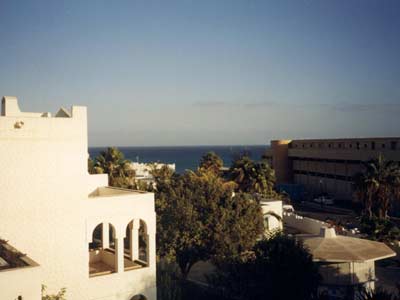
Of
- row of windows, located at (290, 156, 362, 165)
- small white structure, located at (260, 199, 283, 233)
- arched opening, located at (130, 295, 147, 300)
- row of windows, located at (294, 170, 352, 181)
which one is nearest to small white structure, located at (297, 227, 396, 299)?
arched opening, located at (130, 295, 147, 300)

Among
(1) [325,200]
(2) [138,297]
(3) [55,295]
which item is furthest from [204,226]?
(1) [325,200]

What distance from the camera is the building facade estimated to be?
53.7 meters

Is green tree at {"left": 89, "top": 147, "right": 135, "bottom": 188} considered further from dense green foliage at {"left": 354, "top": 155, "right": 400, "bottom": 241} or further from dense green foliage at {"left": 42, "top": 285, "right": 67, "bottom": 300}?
dense green foliage at {"left": 42, "top": 285, "right": 67, "bottom": 300}

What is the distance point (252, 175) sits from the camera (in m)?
42.2

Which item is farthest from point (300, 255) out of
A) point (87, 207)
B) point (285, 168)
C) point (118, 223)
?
point (285, 168)

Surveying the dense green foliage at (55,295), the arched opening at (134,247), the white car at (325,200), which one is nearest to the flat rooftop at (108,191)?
the arched opening at (134,247)

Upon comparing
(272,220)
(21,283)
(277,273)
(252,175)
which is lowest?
(272,220)

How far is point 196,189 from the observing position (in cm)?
2741

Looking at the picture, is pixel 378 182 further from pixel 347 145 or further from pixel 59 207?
pixel 347 145

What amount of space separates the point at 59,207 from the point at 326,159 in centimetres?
5249

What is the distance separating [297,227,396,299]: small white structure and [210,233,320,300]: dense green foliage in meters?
1.66

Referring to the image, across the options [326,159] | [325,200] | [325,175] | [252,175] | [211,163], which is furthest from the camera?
[325,175]

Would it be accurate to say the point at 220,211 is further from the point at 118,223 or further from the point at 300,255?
the point at 118,223

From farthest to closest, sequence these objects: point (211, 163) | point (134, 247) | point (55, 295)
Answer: point (211, 163), point (134, 247), point (55, 295)
